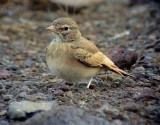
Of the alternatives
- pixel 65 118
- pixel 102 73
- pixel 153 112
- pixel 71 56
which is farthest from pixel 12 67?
pixel 153 112

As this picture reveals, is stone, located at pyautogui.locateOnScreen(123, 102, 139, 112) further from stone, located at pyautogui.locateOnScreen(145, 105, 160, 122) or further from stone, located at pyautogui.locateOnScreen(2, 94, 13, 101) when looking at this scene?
stone, located at pyautogui.locateOnScreen(2, 94, 13, 101)

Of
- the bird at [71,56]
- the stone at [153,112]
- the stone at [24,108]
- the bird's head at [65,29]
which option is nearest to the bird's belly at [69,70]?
the bird at [71,56]

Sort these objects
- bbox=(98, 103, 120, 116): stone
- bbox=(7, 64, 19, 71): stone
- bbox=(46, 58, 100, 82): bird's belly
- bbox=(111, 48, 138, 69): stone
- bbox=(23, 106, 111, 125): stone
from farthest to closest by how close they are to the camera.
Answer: bbox=(7, 64, 19, 71): stone
bbox=(111, 48, 138, 69): stone
bbox=(46, 58, 100, 82): bird's belly
bbox=(98, 103, 120, 116): stone
bbox=(23, 106, 111, 125): stone

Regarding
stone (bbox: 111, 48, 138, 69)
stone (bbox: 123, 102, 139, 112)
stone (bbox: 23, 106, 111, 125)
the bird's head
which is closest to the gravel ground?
stone (bbox: 123, 102, 139, 112)

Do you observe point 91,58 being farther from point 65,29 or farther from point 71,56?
point 65,29

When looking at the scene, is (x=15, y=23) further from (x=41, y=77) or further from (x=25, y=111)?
(x=25, y=111)

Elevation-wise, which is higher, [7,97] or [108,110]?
[108,110]
